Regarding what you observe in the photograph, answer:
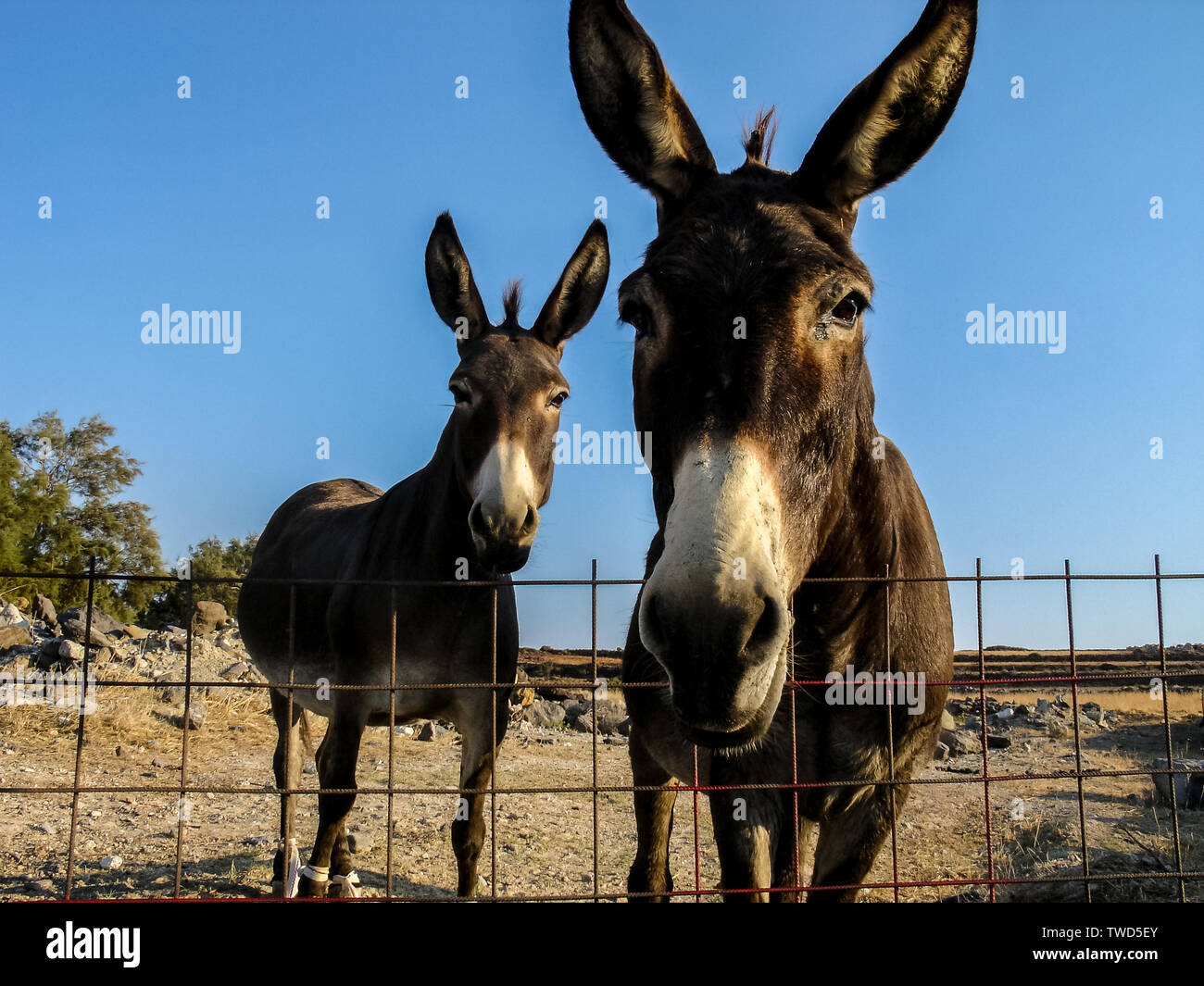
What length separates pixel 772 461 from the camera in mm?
1946

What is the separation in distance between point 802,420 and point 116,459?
4304 cm

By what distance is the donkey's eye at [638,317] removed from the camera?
233cm

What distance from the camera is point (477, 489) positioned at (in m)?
4.22

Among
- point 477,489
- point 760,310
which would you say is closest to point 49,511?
point 477,489

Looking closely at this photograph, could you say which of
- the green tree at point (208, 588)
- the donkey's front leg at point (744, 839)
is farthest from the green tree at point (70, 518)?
the donkey's front leg at point (744, 839)

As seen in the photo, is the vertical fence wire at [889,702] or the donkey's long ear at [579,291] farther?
the donkey's long ear at [579,291]

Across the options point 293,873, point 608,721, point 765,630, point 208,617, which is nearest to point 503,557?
point 293,873

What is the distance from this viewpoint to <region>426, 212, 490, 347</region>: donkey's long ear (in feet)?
17.2

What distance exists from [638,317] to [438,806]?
651cm

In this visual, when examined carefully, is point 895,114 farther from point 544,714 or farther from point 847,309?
point 544,714

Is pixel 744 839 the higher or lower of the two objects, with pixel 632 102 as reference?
lower

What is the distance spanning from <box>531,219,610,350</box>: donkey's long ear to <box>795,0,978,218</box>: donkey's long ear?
3028 mm

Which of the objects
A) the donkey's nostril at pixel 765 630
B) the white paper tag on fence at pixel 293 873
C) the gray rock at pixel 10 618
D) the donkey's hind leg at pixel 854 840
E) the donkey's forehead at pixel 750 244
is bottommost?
the white paper tag on fence at pixel 293 873

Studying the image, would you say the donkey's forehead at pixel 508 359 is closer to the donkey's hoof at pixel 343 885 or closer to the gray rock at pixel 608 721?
the donkey's hoof at pixel 343 885
